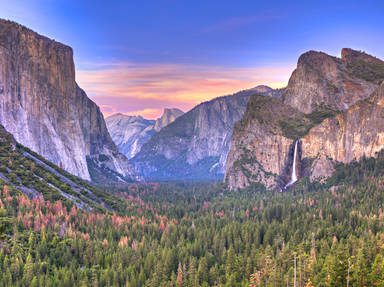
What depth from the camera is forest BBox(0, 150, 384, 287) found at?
96919 mm

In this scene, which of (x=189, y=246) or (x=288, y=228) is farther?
(x=288, y=228)

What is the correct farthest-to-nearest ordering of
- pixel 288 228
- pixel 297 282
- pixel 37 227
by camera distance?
pixel 288 228 → pixel 37 227 → pixel 297 282

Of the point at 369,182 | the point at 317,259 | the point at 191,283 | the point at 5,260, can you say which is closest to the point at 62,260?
the point at 5,260

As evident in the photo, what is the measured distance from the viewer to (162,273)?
103625 millimetres

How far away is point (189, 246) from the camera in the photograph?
12812 centimetres

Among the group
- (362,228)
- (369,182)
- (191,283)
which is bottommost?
(191,283)

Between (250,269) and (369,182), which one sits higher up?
(369,182)

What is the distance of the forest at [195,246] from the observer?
96.9 metres

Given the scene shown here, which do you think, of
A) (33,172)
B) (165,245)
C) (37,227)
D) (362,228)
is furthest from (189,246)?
(33,172)

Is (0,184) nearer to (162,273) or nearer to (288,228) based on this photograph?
(162,273)

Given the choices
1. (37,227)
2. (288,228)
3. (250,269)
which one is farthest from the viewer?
(288,228)

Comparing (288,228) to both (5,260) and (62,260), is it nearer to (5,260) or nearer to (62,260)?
(62,260)

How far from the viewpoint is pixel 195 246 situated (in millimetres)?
128000

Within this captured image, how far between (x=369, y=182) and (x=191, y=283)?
123392mm
